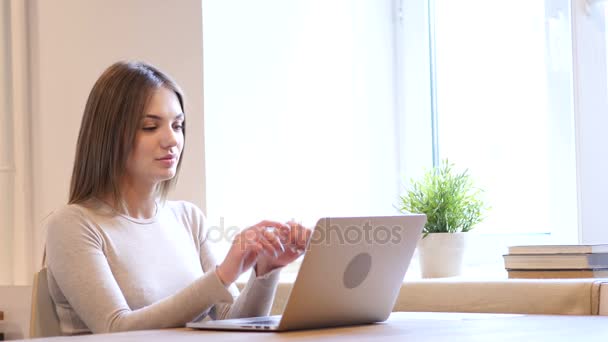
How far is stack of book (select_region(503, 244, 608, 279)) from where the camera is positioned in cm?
214

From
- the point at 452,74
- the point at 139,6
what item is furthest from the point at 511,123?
the point at 139,6

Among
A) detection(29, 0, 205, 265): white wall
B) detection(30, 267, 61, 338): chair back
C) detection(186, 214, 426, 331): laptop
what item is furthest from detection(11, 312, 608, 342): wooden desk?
detection(29, 0, 205, 265): white wall

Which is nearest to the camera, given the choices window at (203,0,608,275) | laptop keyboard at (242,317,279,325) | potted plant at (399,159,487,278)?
laptop keyboard at (242,317,279,325)

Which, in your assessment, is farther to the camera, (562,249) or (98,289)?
(562,249)

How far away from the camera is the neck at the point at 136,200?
76.4 inches

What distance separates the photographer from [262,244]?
1567 mm

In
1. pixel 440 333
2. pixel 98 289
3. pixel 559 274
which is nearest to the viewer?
pixel 440 333

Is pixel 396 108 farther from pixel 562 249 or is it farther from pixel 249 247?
pixel 249 247

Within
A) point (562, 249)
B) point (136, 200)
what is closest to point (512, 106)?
point (562, 249)

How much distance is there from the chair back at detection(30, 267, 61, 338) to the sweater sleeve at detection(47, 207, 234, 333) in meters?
0.03

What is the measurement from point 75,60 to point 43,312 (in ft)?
3.20

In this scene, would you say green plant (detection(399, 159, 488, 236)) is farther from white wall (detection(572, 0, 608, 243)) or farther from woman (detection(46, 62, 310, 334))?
woman (detection(46, 62, 310, 334))

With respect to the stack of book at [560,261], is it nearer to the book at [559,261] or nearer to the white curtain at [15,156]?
the book at [559,261]

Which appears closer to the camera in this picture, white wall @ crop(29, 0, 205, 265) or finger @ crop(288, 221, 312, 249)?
finger @ crop(288, 221, 312, 249)
